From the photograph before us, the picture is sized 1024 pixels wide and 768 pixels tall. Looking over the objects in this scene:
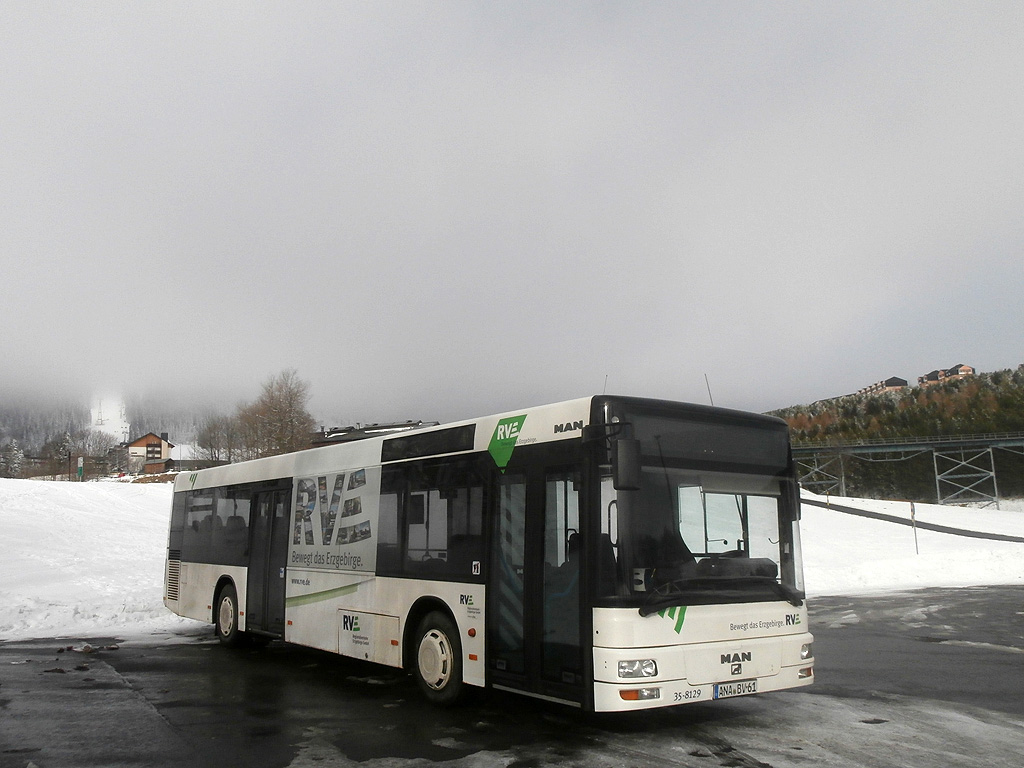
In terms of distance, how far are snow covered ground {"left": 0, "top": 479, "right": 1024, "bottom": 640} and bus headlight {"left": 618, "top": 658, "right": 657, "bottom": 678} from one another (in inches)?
442

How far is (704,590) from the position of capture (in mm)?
6719

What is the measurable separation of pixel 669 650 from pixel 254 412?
71460mm

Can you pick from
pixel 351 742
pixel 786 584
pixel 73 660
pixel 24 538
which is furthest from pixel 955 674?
pixel 24 538

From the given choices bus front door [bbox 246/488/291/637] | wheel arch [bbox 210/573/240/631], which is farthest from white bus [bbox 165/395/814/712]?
wheel arch [bbox 210/573/240/631]

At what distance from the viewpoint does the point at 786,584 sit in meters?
7.31

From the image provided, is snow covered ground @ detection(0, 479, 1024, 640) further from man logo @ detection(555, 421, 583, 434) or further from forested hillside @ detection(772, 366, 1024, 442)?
forested hillside @ detection(772, 366, 1024, 442)

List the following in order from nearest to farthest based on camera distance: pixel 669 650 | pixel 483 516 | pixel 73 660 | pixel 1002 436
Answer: pixel 669 650 → pixel 483 516 → pixel 73 660 → pixel 1002 436

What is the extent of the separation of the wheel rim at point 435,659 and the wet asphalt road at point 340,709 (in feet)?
0.93

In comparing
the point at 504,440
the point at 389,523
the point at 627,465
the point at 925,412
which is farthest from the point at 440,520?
the point at 925,412

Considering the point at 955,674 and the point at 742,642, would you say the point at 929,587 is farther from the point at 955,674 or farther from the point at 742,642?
the point at 742,642

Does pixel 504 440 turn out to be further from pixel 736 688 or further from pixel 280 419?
pixel 280 419

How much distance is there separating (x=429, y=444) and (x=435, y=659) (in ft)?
7.27

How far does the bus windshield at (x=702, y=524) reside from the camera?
6480mm

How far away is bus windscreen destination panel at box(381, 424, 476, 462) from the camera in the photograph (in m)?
8.47
